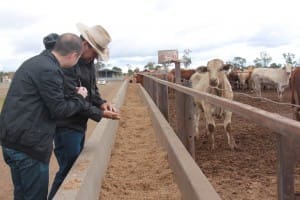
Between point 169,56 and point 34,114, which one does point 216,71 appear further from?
point 169,56

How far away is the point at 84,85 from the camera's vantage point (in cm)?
510

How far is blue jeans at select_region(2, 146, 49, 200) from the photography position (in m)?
3.84

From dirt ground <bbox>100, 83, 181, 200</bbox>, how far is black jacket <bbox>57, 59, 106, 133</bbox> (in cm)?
94

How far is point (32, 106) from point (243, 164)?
4.64m

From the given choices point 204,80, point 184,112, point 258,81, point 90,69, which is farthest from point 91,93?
point 258,81

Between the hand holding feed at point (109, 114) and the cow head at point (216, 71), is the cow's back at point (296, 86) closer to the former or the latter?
the cow head at point (216, 71)

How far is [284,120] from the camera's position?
2.41 meters

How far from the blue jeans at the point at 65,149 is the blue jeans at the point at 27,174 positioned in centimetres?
97

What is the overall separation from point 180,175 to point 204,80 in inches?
243

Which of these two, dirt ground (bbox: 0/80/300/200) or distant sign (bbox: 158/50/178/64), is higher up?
distant sign (bbox: 158/50/178/64)

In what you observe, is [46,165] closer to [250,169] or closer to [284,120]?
[284,120]

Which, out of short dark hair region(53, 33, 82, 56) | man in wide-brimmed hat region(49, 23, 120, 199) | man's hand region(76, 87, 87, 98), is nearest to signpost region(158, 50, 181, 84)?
man in wide-brimmed hat region(49, 23, 120, 199)

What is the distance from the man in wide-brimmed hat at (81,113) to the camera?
15.7 feet

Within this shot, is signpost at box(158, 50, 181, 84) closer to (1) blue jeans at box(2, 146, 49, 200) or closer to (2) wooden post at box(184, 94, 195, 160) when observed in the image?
(2) wooden post at box(184, 94, 195, 160)
